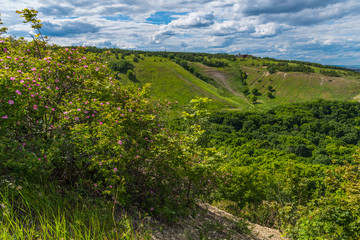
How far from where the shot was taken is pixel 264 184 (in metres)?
23.8

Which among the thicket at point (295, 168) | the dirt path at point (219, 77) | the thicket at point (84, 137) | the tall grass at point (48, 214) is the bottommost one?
the thicket at point (295, 168)

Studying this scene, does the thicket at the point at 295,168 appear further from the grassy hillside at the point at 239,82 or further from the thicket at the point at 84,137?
the grassy hillside at the point at 239,82

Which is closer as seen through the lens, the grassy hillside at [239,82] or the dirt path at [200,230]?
the dirt path at [200,230]

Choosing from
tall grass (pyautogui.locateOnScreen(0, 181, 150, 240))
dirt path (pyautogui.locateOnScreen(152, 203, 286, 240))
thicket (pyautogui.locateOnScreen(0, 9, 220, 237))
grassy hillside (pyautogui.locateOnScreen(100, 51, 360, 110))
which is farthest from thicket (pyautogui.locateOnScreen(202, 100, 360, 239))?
grassy hillside (pyautogui.locateOnScreen(100, 51, 360, 110))

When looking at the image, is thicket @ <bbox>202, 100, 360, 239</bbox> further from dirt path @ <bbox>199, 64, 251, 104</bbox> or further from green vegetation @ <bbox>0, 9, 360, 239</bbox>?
dirt path @ <bbox>199, 64, 251, 104</bbox>

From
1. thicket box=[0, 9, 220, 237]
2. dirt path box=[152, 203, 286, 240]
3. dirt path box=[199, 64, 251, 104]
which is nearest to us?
thicket box=[0, 9, 220, 237]

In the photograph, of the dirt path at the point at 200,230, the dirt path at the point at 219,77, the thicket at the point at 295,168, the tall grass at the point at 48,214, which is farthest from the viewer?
the dirt path at the point at 219,77

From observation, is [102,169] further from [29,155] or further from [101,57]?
[101,57]

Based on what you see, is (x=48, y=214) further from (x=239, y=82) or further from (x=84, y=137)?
(x=239, y=82)

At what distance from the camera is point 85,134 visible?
205 inches

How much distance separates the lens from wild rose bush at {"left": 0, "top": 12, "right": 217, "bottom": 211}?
4.99m

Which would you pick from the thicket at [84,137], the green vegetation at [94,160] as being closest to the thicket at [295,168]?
the green vegetation at [94,160]

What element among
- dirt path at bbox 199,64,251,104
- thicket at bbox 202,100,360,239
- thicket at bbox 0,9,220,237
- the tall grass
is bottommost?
thicket at bbox 202,100,360,239

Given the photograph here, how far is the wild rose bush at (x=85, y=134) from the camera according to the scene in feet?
16.4
